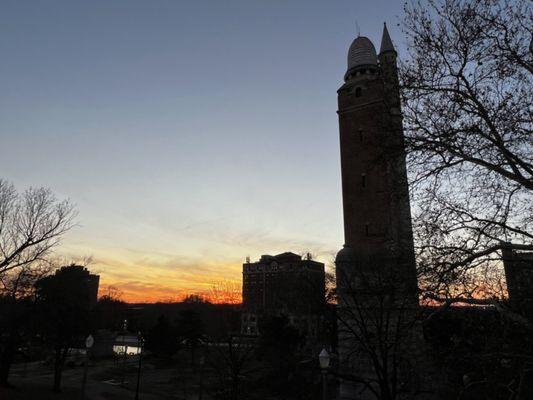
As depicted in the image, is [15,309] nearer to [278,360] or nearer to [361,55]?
[278,360]

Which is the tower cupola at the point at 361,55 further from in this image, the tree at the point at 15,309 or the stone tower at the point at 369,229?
the tree at the point at 15,309

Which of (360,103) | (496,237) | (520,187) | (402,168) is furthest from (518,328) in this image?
(360,103)

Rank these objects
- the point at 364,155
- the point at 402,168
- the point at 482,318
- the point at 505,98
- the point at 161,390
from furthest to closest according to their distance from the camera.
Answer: the point at 161,390, the point at 364,155, the point at 402,168, the point at 482,318, the point at 505,98

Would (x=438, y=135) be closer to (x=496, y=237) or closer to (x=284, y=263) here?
(x=496, y=237)

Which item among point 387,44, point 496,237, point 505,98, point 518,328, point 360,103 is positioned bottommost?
point 518,328

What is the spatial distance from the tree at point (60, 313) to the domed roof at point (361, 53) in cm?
3230

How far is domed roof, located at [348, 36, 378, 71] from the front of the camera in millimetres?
39031

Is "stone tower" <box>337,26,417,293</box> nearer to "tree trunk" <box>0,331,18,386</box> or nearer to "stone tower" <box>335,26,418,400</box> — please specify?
"stone tower" <box>335,26,418,400</box>

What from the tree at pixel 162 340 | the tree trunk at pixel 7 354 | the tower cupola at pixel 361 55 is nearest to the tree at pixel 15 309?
the tree trunk at pixel 7 354

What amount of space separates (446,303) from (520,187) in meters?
3.28

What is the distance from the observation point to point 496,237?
9.26 m

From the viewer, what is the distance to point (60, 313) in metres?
31.1

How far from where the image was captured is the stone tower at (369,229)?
10266mm

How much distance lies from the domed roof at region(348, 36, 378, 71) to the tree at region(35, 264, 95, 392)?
1271 inches
